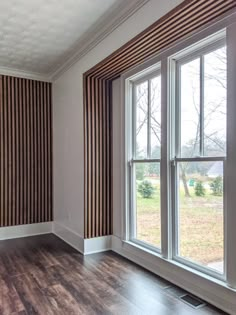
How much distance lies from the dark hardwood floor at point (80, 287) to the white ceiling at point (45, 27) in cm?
284

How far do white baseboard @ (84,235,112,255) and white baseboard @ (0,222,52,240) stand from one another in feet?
4.74

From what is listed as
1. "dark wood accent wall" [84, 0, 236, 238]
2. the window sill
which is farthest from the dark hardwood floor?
"dark wood accent wall" [84, 0, 236, 238]

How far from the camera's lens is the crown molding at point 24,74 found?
477 cm

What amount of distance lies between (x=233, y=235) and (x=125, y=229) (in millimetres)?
1757

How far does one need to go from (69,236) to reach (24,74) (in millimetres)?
2868

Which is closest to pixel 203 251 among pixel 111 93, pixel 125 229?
pixel 125 229

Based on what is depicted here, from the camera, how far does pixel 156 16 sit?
2.55 metres

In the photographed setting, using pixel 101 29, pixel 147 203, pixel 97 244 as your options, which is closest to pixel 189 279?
pixel 147 203

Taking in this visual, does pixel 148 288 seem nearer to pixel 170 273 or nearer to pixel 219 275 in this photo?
pixel 170 273

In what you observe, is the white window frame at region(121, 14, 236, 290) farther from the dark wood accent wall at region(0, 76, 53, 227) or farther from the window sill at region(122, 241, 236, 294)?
the dark wood accent wall at region(0, 76, 53, 227)

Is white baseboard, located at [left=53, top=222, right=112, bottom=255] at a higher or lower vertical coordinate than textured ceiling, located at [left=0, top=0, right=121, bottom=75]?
lower

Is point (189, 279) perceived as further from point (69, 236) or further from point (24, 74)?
point (24, 74)

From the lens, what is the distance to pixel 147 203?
11.6 ft

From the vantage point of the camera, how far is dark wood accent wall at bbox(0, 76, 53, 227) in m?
4.84
